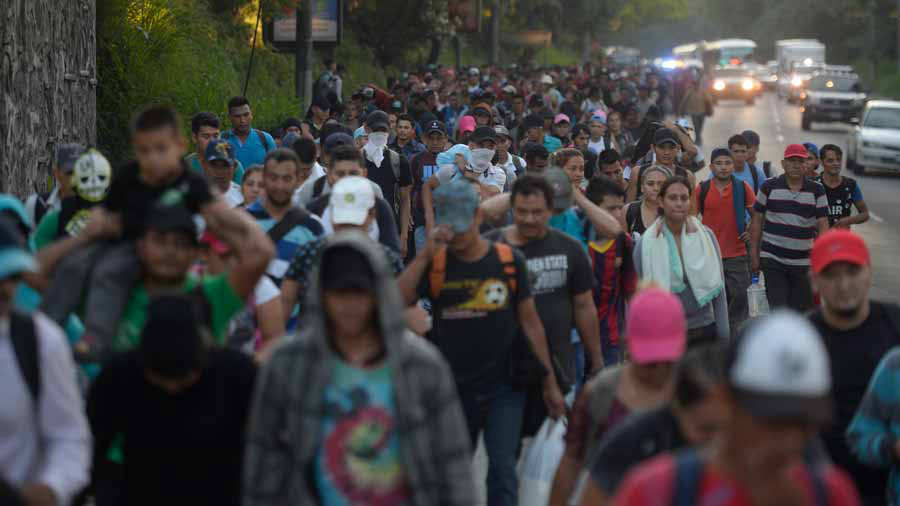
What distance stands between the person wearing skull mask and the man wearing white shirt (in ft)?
7.77

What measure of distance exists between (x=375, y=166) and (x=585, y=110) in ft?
44.2

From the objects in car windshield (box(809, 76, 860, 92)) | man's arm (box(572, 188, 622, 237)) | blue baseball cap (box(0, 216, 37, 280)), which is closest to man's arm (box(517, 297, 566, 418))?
man's arm (box(572, 188, 622, 237))

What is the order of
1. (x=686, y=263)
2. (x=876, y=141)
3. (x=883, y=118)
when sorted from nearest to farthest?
(x=686, y=263)
(x=876, y=141)
(x=883, y=118)

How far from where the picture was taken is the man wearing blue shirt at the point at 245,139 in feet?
41.8

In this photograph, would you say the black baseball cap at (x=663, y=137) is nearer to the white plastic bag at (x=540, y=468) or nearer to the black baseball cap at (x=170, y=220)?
the white plastic bag at (x=540, y=468)

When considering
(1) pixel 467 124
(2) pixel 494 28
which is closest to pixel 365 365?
(1) pixel 467 124

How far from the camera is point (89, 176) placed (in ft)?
21.9

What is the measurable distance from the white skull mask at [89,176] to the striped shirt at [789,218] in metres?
6.13

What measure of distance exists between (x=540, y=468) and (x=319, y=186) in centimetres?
352

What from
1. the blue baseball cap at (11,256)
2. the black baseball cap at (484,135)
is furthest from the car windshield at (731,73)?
the blue baseball cap at (11,256)

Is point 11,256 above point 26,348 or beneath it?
above

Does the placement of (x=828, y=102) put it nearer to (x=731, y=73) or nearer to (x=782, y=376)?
(x=731, y=73)

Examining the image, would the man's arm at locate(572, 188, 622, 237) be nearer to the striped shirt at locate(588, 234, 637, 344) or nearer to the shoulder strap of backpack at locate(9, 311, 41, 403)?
the striped shirt at locate(588, 234, 637, 344)

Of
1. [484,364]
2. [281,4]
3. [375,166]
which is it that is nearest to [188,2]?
[281,4]
